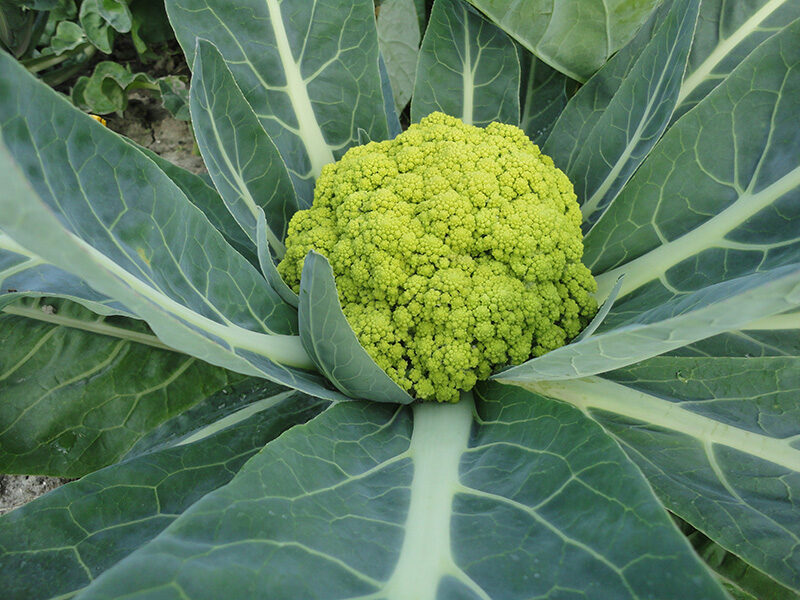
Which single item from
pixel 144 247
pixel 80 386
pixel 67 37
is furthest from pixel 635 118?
pixel 67 37

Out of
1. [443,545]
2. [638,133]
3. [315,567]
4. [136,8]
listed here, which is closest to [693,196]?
[638,133]

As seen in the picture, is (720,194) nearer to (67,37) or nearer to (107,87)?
(107,87)

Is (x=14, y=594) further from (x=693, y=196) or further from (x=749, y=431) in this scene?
(x=693, y=196)

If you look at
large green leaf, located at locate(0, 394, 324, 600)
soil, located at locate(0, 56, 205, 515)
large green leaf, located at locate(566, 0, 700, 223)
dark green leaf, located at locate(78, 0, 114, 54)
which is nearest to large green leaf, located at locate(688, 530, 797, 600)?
large green leaf, located at locate(566, 0, 700, 223)

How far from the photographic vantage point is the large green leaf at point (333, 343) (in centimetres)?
102

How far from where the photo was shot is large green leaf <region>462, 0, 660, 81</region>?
1632mm

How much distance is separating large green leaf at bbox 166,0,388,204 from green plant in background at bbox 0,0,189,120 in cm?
73

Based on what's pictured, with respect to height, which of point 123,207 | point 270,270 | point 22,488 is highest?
point 123,207

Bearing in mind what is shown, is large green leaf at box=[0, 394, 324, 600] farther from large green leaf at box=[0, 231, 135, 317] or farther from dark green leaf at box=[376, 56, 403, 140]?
dark green leaf at box=[376, 56, 403, 140]

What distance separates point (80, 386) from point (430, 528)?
1.16 m

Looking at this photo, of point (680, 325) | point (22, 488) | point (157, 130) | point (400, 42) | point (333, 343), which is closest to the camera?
point (680, 325)

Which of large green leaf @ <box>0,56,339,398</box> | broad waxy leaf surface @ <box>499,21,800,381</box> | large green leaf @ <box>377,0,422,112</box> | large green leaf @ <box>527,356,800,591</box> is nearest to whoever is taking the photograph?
large green leaf @ <box>0,56,339,398</box>

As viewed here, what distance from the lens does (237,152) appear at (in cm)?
153

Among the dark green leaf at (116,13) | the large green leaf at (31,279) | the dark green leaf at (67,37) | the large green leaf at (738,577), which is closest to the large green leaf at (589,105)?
the large green leaf at (738,577)
